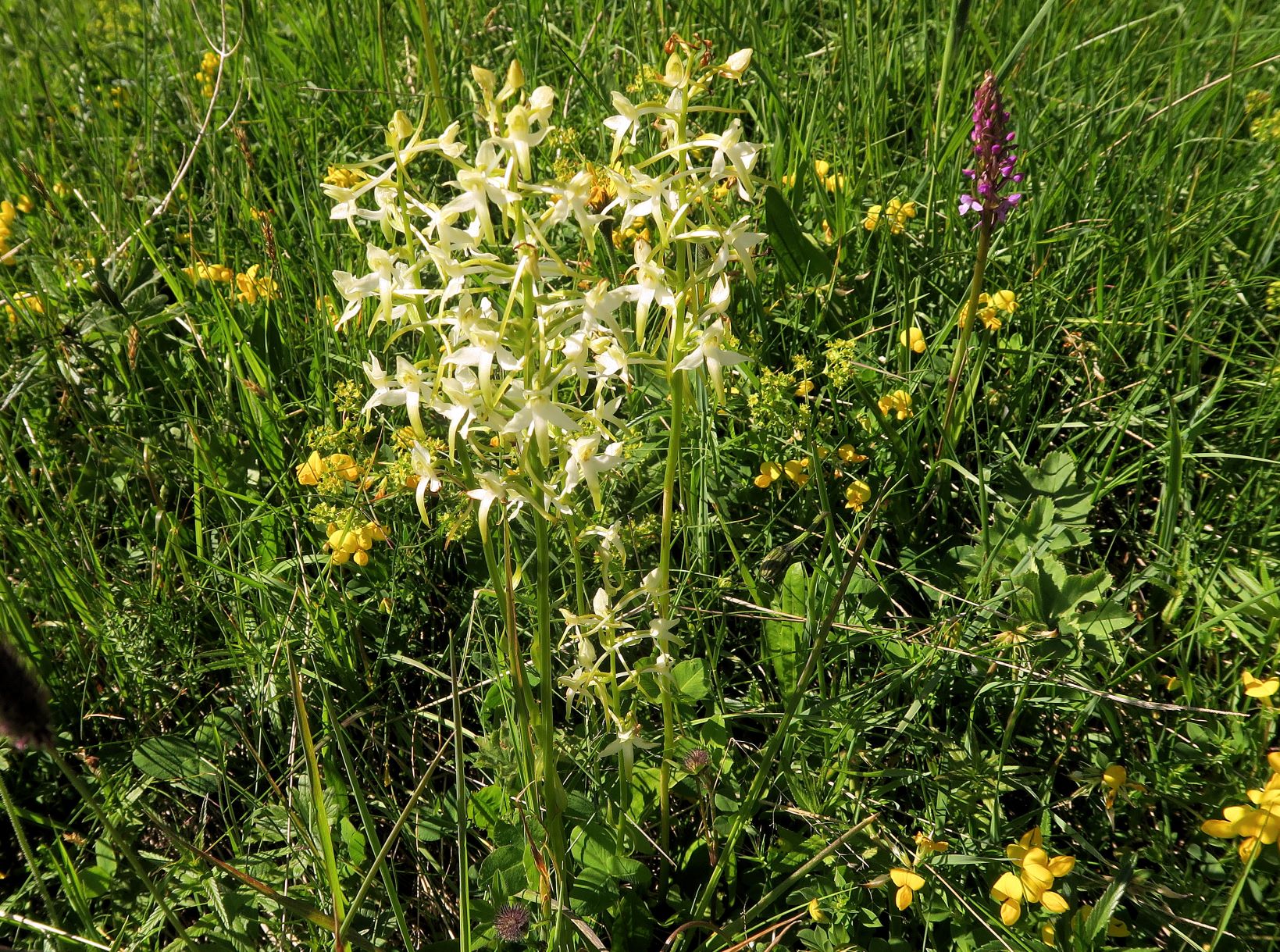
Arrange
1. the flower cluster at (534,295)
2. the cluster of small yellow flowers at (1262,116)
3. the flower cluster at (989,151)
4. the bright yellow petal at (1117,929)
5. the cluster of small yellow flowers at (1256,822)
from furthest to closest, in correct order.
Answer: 1. the cluster of small yellow flowers at (1262,116)
2. the flower cluster at (989,151)
3. the bright yellow petal at (1117,929)
4. the cluster of small yellow flowers at (1256,822)
5. the flower cluster at (534,295)

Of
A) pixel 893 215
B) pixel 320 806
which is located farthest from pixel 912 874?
pixel 893 215

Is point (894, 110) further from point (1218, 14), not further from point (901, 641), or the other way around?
point (901, 641)

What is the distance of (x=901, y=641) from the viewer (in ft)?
5.62

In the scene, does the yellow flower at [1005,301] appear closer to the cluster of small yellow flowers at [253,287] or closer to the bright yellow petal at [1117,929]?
the bright yellow petal at [1117,929]

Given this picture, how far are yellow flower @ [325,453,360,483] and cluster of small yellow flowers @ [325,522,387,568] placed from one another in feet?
0.31

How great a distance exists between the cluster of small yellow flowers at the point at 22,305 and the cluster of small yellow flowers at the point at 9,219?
0.12m

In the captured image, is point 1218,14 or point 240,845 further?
point 1218,14

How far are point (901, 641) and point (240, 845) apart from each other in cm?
125

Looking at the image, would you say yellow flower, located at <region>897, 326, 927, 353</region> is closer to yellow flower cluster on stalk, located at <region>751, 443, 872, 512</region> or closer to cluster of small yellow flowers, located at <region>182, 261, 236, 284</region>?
yellow flower cluster on stalk, located at <region>751, 443, 872, 512</region>

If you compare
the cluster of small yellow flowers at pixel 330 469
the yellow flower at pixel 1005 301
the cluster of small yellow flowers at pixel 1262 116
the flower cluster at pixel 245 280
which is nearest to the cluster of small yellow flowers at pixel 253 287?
the flower cluster at pixel 245 280

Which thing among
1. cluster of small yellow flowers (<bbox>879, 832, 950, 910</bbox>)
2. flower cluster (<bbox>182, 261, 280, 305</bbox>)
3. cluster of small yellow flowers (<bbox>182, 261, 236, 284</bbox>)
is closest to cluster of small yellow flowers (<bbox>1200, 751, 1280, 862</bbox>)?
cluster of small yellow flowers (<bbox>879, 832, 950, 910</bbox>)

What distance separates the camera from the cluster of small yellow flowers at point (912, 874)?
1.36 m

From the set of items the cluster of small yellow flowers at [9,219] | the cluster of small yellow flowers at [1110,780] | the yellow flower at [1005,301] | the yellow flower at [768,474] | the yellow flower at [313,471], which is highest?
the cluster of small yellow flowers at [9,219]

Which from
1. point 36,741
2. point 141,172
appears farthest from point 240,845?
point 141,172
